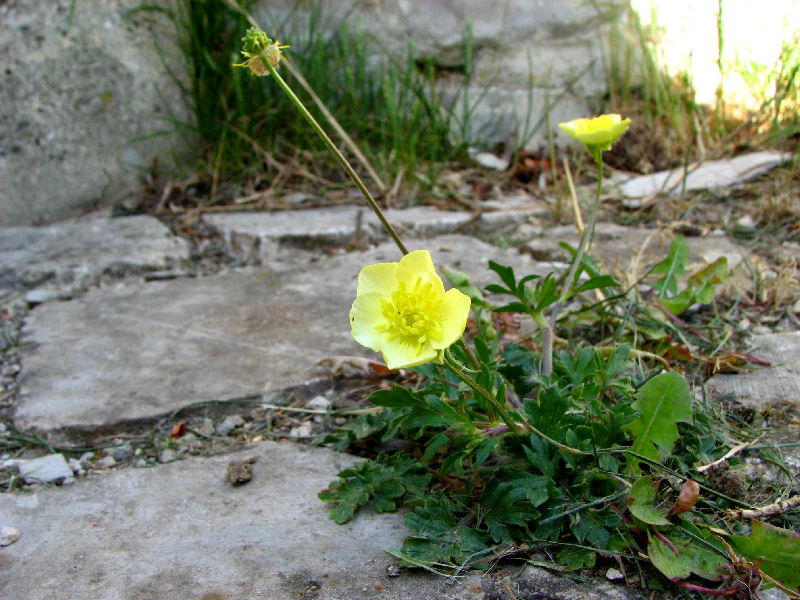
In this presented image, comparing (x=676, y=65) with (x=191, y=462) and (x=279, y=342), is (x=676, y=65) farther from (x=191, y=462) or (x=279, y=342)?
(x=191, y=462)

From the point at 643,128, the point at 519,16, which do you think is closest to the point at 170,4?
the point at 519,16

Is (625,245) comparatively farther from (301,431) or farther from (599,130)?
(301,431)

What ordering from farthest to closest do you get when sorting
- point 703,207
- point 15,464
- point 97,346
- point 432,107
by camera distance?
point 432,107, point 703,207, point 97,346, point 15,464

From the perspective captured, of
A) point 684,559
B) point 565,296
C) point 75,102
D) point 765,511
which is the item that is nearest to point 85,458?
point 565,296

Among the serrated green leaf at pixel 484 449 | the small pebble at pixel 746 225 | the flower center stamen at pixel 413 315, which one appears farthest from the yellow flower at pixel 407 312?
the small pebble at pixel 746 225

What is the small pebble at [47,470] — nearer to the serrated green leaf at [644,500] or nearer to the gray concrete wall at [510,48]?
the serrated green leaf at [644,500]

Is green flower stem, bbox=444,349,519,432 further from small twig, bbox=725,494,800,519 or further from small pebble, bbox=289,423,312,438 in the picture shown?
small pebble, bbox=289,423,312,438

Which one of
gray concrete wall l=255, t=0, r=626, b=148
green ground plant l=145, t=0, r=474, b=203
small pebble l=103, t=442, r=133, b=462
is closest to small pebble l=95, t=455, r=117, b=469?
small pebble l=103, t=442, r=133, b=462
